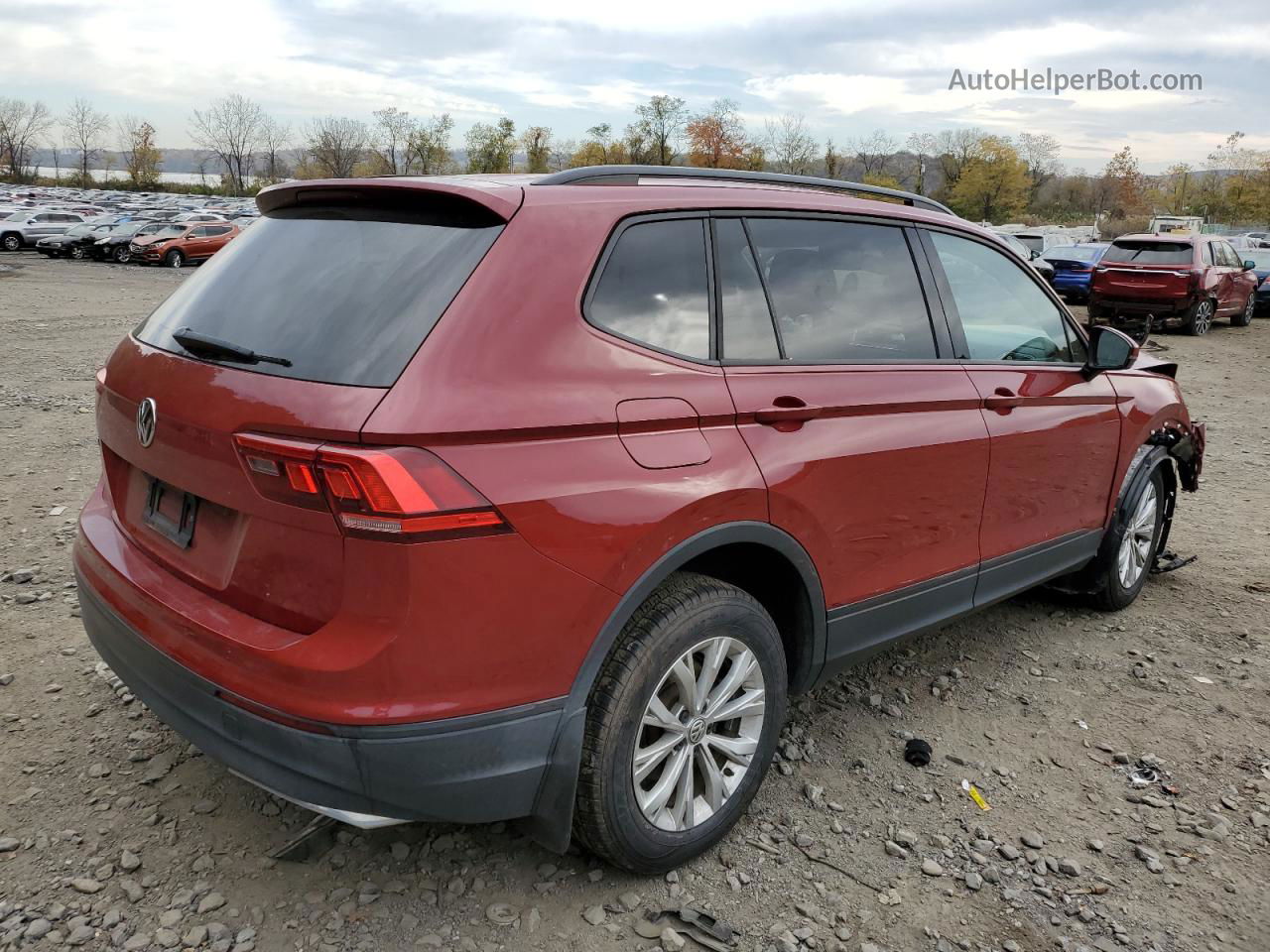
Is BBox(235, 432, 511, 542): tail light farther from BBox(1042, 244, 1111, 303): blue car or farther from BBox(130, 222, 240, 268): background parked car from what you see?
BBox(130, 222, 240, 268): background parked car

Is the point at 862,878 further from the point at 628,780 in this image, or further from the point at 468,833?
the point at 468,833

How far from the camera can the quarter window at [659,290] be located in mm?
2414

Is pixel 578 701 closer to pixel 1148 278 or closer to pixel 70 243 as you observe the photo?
pixel 1148 278

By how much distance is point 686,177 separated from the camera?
2.82 metres

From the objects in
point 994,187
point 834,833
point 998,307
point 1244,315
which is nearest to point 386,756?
point 834,833

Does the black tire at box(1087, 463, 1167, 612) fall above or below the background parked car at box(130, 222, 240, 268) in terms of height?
below

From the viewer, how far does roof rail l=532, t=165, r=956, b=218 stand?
2576 millimetres

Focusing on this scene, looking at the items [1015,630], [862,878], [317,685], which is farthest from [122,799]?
[1015,630]

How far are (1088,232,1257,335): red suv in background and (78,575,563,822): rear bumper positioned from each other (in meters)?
18.1

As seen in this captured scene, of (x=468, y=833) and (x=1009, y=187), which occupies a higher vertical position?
(x=1009, y=187)

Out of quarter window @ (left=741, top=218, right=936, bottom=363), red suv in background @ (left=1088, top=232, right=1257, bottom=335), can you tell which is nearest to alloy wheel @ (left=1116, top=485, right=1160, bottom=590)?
quarter window @ (left=741, top=218, right=936, bottom=363)

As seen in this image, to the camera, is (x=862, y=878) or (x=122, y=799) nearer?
(x=862, y=878)

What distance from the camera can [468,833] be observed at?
2826mm

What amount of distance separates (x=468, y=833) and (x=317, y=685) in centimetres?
100
